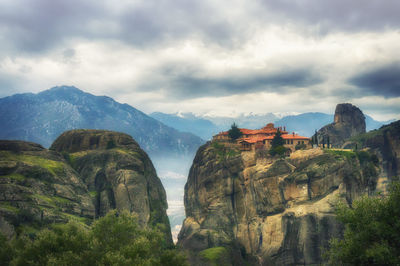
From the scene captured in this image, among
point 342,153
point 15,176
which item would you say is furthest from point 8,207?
point 342,153

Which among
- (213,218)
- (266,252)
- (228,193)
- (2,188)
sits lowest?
(266,252)

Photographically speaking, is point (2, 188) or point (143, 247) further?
point (2, 188)

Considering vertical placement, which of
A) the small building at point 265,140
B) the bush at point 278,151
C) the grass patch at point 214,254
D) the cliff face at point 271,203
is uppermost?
the small building at point 265,140

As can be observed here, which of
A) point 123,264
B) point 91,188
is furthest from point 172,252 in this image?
point 91,188

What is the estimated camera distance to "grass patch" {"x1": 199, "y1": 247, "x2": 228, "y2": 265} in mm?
117537

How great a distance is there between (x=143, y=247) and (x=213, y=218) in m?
87.7

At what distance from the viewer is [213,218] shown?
483ft

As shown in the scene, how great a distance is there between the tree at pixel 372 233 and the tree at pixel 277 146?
7890cm

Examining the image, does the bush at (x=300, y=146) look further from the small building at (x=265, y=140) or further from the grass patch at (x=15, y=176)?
the grass patch at (x=15, y=176)

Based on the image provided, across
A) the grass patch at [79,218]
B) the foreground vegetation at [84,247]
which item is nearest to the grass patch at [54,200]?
the grass patch at [79,218]

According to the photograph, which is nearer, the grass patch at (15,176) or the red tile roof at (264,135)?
the grass patch at (15,176)

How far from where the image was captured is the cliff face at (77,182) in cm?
8894

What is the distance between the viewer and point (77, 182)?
115m

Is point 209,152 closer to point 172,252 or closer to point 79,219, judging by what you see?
point 79,219
